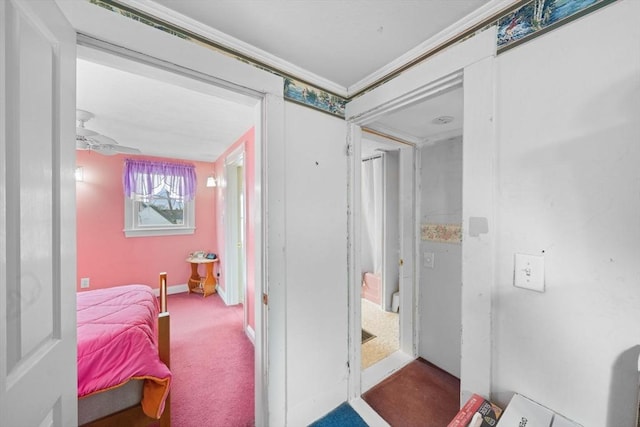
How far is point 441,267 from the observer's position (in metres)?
2.14

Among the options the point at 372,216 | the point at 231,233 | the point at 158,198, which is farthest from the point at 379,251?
the point at 158,198

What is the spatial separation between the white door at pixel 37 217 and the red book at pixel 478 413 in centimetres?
121

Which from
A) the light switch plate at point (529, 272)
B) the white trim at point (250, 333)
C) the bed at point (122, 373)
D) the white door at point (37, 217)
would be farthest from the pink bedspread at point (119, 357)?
the light switch plate at point (529, 272)

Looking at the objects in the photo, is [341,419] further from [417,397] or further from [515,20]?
[515,20]

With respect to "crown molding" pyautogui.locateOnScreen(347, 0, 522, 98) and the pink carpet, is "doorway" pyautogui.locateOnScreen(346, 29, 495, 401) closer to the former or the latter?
"crown molding" pyautogui.locateOnScreen(347, 0, 522, 98)

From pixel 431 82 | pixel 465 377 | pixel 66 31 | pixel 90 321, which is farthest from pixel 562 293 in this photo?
pixel 90 321

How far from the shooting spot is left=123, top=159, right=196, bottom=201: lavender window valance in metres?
3.65

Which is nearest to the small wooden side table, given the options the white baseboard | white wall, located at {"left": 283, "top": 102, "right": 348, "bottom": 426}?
the white baseboard

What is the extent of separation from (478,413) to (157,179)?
468 cm

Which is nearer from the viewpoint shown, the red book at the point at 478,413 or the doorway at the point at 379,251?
the red book at the point at 478,413

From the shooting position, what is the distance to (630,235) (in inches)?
27.0

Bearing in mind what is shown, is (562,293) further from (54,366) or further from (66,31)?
(66,31)

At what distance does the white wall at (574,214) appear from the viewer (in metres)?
0.69

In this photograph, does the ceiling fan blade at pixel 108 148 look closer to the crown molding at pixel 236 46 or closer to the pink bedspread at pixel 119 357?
the pink bedspread at pixel 119 357
